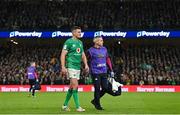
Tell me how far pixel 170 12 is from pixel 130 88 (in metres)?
12.4

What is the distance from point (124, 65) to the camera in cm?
4300

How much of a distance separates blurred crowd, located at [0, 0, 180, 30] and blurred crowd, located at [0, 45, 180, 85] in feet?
8.37

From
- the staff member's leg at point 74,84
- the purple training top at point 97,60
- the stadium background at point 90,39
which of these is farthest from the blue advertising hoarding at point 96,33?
the staff member's leg at point 74,84

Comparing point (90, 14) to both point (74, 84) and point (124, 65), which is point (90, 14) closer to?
point (124, 65)

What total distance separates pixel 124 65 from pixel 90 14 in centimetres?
638

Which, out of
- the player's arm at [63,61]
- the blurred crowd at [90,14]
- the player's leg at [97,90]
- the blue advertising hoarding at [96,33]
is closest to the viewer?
the player's arm at [63,61]

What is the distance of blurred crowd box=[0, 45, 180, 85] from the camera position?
39.2 m

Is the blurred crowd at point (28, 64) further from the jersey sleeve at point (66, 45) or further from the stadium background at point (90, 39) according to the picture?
the jersey sleeve at point (66, 45)

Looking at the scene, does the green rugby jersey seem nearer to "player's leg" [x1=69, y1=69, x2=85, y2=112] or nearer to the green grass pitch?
"player's leg" [x1=69, y1=69, x2=85, y2=112]

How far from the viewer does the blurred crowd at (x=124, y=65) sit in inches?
1544

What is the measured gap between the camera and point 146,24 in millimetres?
44500

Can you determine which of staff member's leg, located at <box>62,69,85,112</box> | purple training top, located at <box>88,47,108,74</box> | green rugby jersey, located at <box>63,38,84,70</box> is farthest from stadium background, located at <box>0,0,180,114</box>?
staff member's leg, located at <box>62,69,85,112</box>

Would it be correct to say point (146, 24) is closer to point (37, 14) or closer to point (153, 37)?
point (153, 37)

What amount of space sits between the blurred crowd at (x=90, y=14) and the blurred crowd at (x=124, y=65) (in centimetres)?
255
